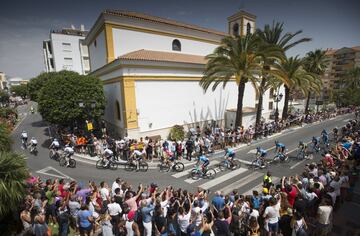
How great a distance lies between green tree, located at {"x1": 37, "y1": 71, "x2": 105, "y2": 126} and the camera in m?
17.9

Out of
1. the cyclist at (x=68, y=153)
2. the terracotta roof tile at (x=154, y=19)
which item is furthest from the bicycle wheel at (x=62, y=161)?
the terracotta roof tile at (x=154, y=19)

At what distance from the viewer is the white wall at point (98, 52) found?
2315 cm

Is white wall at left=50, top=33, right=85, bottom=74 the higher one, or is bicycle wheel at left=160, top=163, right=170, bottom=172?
white wall at left=50, top=33, right=85, bottom=74

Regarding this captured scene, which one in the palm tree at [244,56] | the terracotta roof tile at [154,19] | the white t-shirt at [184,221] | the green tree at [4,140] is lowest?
the white t-shirt at [184,221]

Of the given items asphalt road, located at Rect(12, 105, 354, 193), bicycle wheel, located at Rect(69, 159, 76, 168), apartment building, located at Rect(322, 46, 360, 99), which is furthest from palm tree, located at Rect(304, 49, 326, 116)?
apartment building, located at Rect(322, 46, 360, 99)

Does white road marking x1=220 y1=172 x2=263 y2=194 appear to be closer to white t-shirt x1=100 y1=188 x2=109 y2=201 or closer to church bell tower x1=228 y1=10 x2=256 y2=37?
white t-shirt x1=100 y1=188 x2=109 y2=201

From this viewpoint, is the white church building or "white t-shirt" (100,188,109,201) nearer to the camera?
"white t-shirt" (100,188,109,201)

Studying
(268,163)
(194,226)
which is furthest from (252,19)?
(194,226)

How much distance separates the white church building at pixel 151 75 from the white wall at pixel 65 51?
43.2 metres

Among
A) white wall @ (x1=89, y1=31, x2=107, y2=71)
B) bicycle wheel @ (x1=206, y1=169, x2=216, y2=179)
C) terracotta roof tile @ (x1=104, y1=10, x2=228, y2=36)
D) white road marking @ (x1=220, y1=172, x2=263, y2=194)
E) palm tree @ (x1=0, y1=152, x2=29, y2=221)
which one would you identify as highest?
terracotta roof tile @ (x1=104, y1=10, x2=228, y2=36)

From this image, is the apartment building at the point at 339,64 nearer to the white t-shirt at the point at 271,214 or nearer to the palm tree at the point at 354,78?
the palm tree at the point at 354,78

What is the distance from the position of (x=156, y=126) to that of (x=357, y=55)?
78.6 m

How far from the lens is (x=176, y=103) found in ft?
73.6

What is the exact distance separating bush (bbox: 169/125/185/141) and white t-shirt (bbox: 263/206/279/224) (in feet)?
50.0
